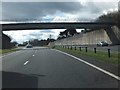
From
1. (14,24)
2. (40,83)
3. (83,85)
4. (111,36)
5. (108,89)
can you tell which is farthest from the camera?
(14,24)

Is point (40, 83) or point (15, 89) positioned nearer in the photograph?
point (15, 89)

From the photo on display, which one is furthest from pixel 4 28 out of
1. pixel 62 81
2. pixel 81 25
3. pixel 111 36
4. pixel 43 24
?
pixel 62 81

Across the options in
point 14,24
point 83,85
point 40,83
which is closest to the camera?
point 83,85

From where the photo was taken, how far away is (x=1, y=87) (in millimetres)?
11031

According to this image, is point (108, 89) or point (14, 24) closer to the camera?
point (108, 89)

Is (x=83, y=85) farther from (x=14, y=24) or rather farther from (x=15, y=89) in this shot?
(x=14, y=24)

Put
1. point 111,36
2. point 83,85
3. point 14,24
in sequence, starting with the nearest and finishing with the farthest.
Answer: point 83,85 < point 111,36 < point 14,24

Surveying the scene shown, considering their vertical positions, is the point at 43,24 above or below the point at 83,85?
above

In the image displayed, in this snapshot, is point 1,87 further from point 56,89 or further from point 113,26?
point 113,26

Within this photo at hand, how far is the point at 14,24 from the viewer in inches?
3541

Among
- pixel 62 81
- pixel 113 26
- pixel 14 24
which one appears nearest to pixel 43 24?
pixel 14 24

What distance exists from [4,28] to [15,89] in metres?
83.4

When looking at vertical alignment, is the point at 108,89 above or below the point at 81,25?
below

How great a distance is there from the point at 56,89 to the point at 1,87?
2177mm
